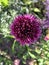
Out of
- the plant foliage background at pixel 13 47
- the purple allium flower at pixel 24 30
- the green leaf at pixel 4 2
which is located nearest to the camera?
the purple allium flower at pixel 24 30

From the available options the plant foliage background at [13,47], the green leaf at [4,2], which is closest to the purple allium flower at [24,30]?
the plant foliage background at [13,47]

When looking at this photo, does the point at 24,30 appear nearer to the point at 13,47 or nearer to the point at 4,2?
the point at 13,47

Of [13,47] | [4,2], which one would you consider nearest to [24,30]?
[13,47]

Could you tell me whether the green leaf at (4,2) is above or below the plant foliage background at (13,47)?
above

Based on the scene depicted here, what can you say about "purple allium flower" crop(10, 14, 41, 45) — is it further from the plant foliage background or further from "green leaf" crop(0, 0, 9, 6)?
"green leaf" crop(0, 0, 9, 6)

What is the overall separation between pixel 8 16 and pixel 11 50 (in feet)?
1.19

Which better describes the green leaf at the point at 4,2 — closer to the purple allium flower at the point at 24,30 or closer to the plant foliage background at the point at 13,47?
the plant foliage background at the point at 13,47

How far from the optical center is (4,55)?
2.52 metres

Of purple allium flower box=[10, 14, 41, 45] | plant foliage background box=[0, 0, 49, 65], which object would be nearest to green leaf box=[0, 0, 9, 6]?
plant foliage background box=[0, 0, 49, 65]

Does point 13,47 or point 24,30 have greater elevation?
point 24,30

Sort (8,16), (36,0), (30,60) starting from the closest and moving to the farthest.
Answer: (30,60) → (8,16) → (36,0)

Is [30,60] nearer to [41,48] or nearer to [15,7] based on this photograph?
[41,48]

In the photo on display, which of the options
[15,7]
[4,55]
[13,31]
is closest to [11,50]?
[4,55]

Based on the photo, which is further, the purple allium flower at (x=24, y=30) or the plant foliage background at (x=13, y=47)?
the plant foliage background at (x=13, y=47)
